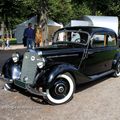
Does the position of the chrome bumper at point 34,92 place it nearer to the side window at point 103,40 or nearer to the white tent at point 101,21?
the side window at point 103,40

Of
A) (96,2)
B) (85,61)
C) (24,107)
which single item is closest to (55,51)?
(85,61)

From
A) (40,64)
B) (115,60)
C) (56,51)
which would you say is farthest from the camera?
(115,60)

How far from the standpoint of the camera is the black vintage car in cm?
614

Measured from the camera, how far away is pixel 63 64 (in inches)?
257

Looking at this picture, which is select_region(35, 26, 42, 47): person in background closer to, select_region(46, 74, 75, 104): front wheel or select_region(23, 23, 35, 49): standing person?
select_region(23, 23, 35, 49): standing person

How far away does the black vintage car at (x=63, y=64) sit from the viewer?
614cm

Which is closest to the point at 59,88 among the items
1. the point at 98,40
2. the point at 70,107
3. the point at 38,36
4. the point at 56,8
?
the point at 70,107

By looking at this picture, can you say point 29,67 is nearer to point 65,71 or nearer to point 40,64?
point 40,64

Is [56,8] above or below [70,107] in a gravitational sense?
above

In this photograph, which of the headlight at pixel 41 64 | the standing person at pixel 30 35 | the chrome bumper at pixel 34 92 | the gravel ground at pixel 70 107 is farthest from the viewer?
the standing person at pixel 30 35

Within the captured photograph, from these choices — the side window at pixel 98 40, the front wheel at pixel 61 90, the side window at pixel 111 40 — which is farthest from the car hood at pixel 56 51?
the side window at pixel 111 40

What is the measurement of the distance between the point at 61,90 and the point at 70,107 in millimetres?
487

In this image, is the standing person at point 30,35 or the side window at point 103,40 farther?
the standing person at point 30,35

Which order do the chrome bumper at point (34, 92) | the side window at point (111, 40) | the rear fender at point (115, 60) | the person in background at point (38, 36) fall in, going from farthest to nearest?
the person in background at point (38, 36), the rear fender at point (115, 60), the side window at point (111, 40), the chrome bumper at point (34, 92)
